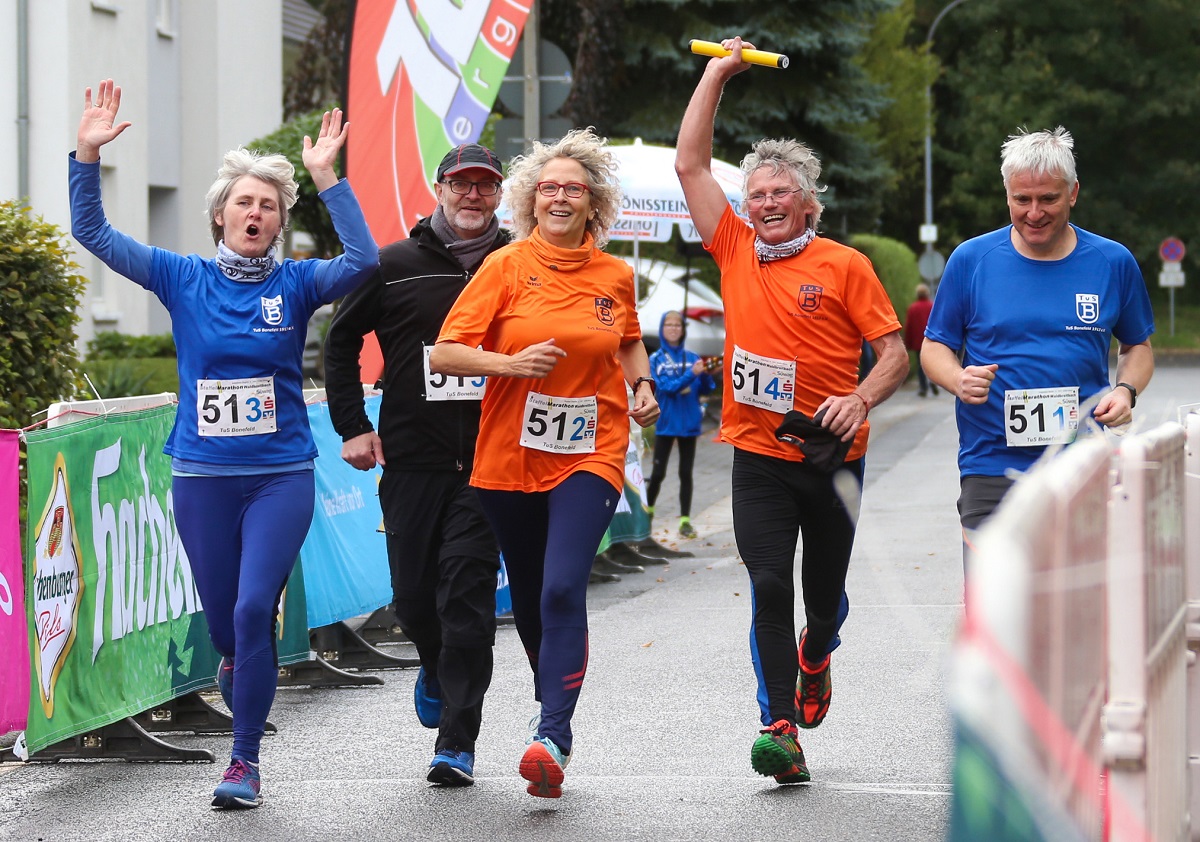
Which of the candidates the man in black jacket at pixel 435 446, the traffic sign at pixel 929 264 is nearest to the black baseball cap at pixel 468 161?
the man in black jacket at pixel 435 446

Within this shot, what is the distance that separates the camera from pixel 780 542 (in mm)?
5758

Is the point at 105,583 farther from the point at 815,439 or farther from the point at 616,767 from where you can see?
the point at 815,439

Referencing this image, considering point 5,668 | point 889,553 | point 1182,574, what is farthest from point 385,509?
point 889,553

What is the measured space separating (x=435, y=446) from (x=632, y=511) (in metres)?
6.72

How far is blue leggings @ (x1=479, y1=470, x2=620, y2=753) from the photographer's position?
5469 mm

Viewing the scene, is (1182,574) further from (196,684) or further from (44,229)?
(44,229)

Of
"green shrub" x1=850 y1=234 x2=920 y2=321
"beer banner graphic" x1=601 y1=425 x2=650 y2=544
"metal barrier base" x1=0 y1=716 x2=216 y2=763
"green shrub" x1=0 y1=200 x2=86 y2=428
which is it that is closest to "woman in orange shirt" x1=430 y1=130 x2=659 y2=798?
"metal barrier base" x1=0 y1=716 x2=216 y2=763

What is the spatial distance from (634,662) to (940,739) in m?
2.22

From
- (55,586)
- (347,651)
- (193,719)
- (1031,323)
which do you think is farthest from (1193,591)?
(347,651)

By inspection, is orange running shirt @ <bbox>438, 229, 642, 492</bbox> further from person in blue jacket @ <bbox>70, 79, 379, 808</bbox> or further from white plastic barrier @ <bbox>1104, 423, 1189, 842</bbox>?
white plastic barrier @ <bbox>1104, 423, 1189, 842</bbox>

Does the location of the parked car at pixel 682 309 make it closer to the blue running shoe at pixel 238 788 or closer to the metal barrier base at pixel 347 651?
the metal barrier base at pixel 347 651

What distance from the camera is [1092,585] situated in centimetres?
309

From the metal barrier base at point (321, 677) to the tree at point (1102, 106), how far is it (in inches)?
1979

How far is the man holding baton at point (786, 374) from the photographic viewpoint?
225 inches
